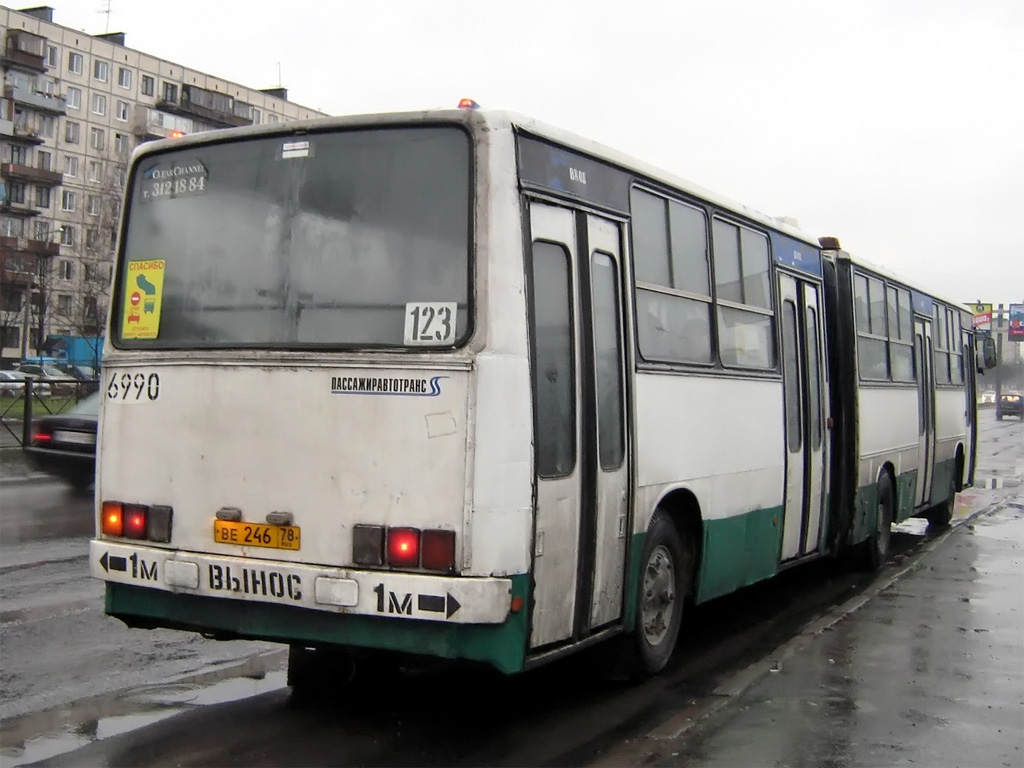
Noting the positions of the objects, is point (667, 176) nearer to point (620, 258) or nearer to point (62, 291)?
point (620, 258)

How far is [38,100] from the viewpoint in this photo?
8875 centimetres

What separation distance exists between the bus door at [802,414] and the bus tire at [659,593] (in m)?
2.42

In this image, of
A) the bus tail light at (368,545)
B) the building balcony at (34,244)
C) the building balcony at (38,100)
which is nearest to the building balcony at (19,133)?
the building balcony at (38,100)

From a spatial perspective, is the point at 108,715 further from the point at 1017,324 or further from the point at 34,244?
the point at 1017,324

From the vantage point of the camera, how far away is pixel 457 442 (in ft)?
18.2

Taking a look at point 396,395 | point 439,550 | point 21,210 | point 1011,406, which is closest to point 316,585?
point 439,550

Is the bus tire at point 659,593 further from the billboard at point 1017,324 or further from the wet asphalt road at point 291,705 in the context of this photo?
the billboard at point 1017,324


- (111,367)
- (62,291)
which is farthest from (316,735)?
(62,291)

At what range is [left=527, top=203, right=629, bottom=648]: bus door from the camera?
5.95m

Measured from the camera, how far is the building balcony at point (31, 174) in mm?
86375

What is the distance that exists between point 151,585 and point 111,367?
1224 millimetres

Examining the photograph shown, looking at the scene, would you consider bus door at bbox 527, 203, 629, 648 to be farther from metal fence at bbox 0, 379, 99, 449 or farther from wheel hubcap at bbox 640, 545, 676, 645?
metal fence at bbox 0, 379, 99, 449

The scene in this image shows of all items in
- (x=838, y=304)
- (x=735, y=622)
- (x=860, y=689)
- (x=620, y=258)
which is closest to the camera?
(x=620, y=258)

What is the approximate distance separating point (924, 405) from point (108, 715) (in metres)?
11.3
